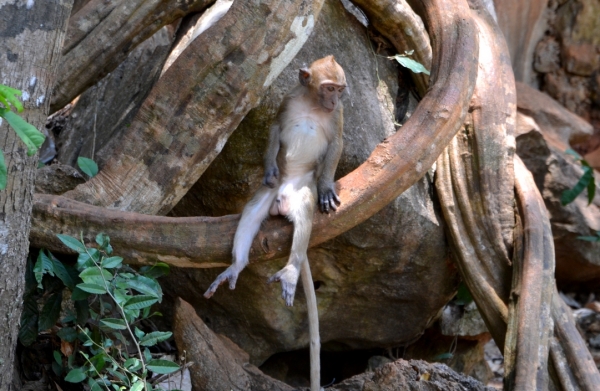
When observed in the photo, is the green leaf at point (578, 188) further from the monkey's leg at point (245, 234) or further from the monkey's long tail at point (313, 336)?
the monkey's leg at point (245, 234)

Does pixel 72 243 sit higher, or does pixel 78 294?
pixel 72 243

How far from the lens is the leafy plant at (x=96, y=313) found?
143 inches

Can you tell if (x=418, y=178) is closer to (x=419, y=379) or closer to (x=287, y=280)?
(x=287, y=280)

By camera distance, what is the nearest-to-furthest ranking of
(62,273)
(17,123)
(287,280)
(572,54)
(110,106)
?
(17,123) < (287,280) < (62,273) < (110,106) < (572,54)

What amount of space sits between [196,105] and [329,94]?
818 mm

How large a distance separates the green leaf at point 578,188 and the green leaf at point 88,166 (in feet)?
14.8

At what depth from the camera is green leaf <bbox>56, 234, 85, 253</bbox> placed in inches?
144

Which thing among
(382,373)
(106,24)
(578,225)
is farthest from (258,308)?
(578,225)

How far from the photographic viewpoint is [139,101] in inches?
207

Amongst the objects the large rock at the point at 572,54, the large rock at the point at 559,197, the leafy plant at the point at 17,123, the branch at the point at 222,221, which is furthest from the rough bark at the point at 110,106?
the large rock at the point at 572,54

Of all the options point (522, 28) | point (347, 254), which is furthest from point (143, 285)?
point (522, 28)

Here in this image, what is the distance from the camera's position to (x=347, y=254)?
5223 mm

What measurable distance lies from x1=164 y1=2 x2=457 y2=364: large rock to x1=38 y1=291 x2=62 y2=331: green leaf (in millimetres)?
1407

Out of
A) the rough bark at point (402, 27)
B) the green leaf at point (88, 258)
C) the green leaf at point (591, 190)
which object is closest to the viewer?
the green leaf at point (88, 258)
